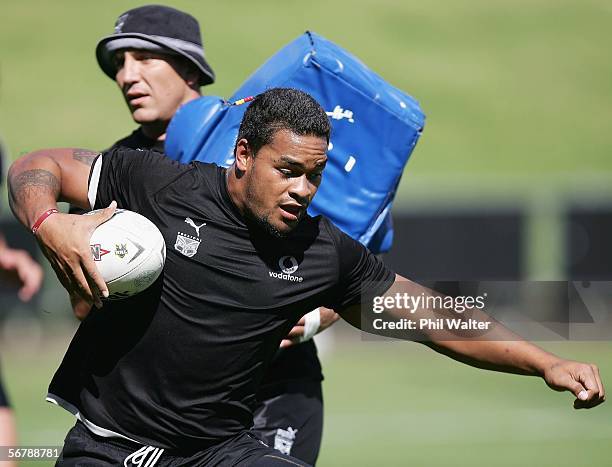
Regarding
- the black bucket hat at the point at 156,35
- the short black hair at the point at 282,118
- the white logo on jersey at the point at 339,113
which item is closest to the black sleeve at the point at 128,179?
the short black hair at the point at 282,118

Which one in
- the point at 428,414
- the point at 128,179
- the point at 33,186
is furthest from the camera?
the point at 428,414

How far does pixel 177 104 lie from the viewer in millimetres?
6168

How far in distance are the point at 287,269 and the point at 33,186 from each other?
1088mm

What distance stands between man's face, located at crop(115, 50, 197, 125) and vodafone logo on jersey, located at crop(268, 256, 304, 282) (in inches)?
68.5

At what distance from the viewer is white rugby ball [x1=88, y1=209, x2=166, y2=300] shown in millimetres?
4234

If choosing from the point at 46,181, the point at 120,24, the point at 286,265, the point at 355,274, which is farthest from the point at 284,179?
the point at 120,24

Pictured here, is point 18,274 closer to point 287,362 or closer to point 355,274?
point 287,362

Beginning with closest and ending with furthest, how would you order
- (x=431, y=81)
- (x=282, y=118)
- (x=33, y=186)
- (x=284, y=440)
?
(x=33, y=186) < (x=282, y=118) < (x=284, y=440) < (x=431, y=81)

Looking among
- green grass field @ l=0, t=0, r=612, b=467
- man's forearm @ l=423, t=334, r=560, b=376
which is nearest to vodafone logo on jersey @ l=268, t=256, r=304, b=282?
man's forearm @ l=423, t=334, r=560, b=376

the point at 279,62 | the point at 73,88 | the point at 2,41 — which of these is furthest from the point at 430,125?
the point at 279,62

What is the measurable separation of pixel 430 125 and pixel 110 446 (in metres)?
21.2

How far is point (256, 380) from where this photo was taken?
4.79 m

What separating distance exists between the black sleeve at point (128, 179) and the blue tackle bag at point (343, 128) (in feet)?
2.67

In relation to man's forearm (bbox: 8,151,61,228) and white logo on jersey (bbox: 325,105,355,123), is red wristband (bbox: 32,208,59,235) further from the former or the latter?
white logo on jersey (bbox: 325,105,355,123)
